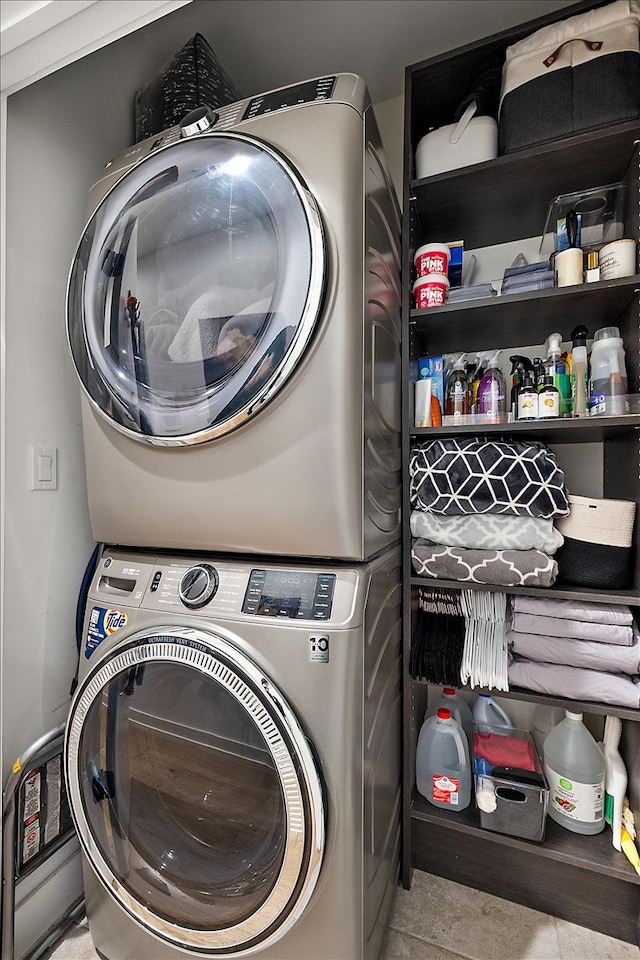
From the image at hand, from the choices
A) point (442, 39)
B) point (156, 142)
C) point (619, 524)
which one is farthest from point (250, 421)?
point (442, 39)

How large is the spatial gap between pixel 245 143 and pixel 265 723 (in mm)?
1137

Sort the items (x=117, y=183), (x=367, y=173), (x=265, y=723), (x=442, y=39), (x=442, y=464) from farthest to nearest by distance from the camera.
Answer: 1. (x=442, y=39)
2. (x=442, y=464)
3. (x=117, y=183)
4. (x=367, y=173)
5. (x=265, y=723)

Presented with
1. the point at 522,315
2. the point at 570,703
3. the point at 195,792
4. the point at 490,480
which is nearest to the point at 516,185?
the point at 522,315

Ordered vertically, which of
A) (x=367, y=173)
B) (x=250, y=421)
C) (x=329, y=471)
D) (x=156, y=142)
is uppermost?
(x=156, y=142)

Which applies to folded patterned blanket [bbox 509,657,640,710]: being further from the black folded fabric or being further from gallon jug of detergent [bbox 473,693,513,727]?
the black folded fabric

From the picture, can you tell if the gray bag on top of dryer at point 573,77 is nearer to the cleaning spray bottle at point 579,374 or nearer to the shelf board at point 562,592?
the cleaning spray bottle at point 579,374

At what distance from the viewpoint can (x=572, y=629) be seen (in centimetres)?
125

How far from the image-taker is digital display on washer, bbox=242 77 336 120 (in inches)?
39.6

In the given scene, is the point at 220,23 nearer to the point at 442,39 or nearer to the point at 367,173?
the point at 442,39

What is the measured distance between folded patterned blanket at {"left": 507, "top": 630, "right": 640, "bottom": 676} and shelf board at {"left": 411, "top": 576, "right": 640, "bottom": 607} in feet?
0.35

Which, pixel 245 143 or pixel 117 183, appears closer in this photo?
Answer: pixel 245 143

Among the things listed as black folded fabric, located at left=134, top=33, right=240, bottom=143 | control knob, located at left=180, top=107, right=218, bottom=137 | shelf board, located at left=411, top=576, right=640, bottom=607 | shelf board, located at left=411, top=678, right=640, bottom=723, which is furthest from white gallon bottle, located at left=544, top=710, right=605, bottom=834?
black folded fabric, located at left=134, top=33, right=240, bottom=143

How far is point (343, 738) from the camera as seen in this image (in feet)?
3.04

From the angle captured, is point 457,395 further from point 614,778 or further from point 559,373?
point 614,778
